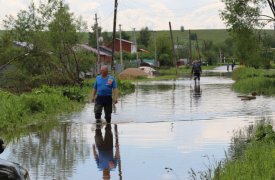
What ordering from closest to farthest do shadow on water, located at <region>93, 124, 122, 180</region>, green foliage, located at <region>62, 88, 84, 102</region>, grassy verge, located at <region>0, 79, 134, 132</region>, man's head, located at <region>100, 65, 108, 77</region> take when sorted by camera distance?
shadow on water, located at <region>93, 124, 122, 180</region> → grassy verge, located at <region>0, 79, 134, 132</region> → man's head, located at <region>100, 65, 108, 77</region> → green foliage, located at <region>62, 88, 84, 102</region>

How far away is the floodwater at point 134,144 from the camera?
10.1m

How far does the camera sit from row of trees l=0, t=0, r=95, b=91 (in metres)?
30.1

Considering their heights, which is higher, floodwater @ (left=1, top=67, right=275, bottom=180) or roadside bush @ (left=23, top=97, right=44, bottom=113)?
roadside bush @ (left=23, top=97, right=44, bottom=113)

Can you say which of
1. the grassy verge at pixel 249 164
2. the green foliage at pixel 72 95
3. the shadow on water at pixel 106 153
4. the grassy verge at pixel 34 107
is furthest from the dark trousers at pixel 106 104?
the green foliage at pixel 72 95

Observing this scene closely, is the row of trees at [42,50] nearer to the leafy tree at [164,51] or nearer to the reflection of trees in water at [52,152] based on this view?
the reflection of trees in water at [52,152]

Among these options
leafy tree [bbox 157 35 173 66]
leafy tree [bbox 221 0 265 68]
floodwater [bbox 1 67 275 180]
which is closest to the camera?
floodwater [bbox 1 67 275 180]

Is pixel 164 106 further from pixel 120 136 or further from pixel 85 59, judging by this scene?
pixel 85 59

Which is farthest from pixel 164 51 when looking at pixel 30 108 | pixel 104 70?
pixel 104 70

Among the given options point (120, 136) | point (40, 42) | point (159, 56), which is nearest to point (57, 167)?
point (120, 136)

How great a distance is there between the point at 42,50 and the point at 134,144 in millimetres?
15547

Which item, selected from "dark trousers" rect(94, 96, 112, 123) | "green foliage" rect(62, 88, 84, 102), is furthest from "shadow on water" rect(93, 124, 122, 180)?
"green foliage" rect(62, 88, 84, 102)

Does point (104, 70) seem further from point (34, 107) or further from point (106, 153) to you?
point (106, 153)

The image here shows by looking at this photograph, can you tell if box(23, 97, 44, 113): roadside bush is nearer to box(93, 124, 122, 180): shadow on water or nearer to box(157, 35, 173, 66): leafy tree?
box(93, 124, 122, 180): shadow on water

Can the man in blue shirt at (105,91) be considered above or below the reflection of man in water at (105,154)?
above
